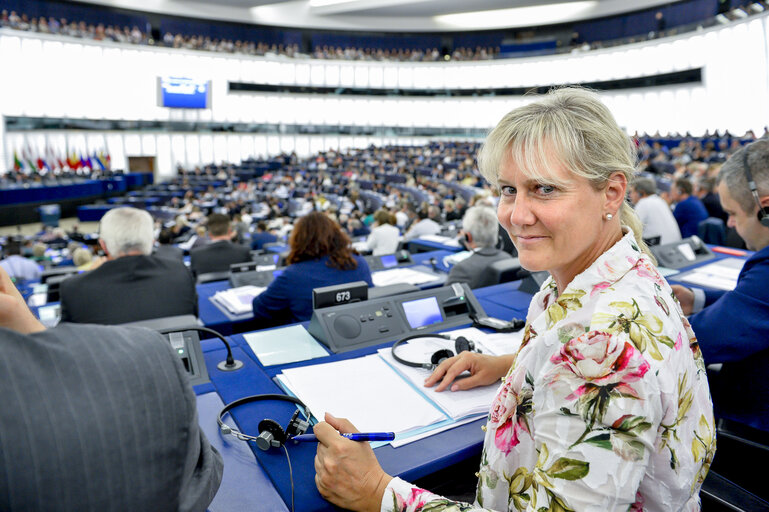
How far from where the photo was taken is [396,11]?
27.1 metres

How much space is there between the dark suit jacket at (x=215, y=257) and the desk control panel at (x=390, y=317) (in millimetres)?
2818

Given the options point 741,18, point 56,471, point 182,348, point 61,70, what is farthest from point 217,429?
→ point 61,70

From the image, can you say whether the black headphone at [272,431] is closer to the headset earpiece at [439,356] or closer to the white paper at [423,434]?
the white paper at [423,434]

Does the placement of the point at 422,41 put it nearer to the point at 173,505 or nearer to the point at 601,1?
the point at 601,1

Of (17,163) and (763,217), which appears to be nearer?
(763,217)

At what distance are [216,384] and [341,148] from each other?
28.3 m

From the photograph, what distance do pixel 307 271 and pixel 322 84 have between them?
27794 mm

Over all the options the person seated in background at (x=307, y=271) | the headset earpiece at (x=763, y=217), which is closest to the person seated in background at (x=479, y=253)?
the person seated in background at (x=307, y=271)

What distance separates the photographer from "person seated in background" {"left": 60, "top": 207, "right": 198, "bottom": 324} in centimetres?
232

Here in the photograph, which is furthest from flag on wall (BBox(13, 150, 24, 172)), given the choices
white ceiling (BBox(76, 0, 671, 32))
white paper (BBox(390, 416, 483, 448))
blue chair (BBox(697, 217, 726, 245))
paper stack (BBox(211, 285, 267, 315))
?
white paper (BBox(390, 416, 483, 448))

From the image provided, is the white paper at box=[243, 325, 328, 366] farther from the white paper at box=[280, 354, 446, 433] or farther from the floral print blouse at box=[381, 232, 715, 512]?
the floral print blouse at box=[381, 232, 715, 512]

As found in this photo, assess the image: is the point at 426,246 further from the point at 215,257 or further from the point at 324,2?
the point at 324,2

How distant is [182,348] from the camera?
4.89 ft

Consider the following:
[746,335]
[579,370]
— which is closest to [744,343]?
[746,335]
